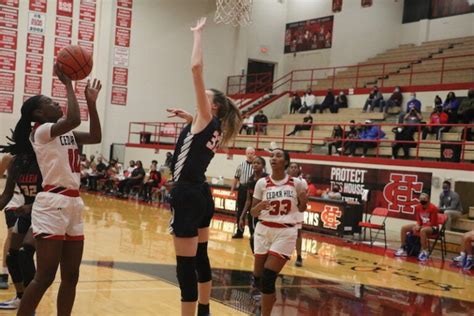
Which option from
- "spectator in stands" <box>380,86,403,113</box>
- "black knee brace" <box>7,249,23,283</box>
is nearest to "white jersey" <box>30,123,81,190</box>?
"black knee brace" <box>7,249,23,283</box>

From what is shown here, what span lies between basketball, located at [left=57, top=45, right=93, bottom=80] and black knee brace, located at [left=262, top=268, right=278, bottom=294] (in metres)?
2.47

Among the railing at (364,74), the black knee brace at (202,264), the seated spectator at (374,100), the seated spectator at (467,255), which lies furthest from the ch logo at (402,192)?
→ the black knee brace at (202,264)

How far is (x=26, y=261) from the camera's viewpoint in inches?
210

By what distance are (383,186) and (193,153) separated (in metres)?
12.1

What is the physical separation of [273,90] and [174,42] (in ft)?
17.5

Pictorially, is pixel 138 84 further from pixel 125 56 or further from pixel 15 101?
pixel 15 101

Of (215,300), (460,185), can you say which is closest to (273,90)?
(460,185)

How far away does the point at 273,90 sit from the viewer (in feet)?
98.8

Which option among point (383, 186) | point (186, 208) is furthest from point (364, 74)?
point (186, 208)

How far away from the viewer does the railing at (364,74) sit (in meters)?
22.6

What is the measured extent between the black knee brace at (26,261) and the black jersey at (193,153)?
186 centimetres

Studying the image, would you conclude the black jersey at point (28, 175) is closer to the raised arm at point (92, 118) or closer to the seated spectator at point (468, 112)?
the raised arm at point (92, 118)

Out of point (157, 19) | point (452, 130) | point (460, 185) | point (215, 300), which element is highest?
point (157, 19)

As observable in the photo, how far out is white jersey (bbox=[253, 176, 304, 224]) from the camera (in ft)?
19.8
